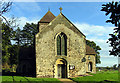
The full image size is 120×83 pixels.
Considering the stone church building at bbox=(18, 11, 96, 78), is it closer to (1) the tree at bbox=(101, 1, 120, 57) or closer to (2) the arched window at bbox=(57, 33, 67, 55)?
(2) the arched window at bbox=(57, 33, 67, 55)

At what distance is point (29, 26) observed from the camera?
69.3 metres

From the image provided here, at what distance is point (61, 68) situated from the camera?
26641mm

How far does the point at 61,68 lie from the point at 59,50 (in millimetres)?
3179

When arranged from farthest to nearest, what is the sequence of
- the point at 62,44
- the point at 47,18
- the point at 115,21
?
the point at 47,18 < the point at 62,44 < the point at 115,21

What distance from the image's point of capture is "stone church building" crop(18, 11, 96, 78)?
84.6ft

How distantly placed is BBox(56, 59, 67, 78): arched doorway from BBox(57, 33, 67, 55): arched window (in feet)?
4.60

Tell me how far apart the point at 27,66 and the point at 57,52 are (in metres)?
9.91

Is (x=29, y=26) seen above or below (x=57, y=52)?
above

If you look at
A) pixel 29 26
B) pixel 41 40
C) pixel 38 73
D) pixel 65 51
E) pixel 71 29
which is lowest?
pixel 38 73

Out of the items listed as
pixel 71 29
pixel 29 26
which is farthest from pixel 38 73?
pixel 29 26

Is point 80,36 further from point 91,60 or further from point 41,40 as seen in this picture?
point 91,60

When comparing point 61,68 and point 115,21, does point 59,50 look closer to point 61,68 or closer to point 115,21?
point 61,68

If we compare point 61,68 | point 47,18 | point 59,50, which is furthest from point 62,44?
point 47,18

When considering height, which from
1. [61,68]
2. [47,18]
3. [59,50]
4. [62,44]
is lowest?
[61,68]
